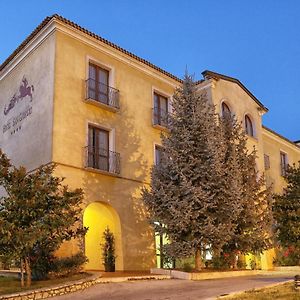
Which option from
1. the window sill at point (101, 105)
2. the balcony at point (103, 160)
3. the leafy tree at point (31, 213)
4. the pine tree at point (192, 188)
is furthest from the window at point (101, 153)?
the leafy tree at point (31, 213)

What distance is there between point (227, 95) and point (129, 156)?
28.5 ft

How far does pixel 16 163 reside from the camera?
65.1 feet

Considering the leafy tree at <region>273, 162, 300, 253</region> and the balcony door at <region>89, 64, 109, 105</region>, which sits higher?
the balcony door at <region>89, 64, 109, 105</region>

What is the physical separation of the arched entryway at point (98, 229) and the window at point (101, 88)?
4762mm

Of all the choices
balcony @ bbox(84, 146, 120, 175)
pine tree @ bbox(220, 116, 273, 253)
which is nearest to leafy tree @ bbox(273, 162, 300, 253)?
pine tree @ bbox(220, 116, 273, 253)

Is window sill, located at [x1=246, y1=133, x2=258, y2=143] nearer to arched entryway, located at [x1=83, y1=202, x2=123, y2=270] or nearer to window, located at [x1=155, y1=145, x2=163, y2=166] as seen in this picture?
window, located at [x1=155, y1=145, x2=163, y2=166]

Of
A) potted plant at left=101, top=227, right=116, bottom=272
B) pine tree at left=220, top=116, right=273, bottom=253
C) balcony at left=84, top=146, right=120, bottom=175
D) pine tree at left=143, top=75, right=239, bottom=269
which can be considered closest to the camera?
pine tree at left=143, top=75, right=239, bottom=269

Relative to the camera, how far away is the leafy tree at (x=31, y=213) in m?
11.8

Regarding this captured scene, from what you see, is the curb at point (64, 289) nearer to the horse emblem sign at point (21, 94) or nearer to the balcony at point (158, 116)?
the balcony at point (158, 116)

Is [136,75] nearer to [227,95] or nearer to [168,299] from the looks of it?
[227,95]

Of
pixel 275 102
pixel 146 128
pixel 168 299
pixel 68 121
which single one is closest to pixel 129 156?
pixel 146 128

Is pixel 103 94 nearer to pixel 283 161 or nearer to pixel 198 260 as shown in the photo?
pixel 198 260

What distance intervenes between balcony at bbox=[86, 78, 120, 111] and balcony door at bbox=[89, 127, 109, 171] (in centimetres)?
124

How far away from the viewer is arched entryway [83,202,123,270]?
1914cm
